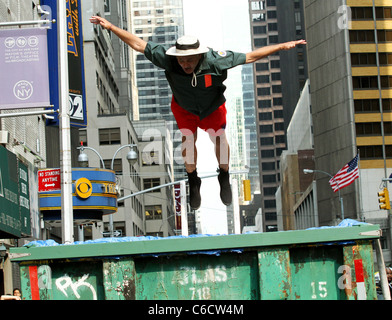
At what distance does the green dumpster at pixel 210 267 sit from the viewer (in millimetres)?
4719

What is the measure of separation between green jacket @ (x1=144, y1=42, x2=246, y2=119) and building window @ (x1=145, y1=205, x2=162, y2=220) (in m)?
102

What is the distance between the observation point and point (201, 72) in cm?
760

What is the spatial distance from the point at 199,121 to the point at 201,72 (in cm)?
79

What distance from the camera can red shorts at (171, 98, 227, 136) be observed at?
8.10 m

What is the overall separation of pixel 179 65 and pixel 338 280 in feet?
11.6

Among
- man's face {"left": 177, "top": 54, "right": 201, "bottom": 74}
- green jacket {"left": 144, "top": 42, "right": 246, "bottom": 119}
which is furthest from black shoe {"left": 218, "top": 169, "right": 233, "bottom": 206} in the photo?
man's face {"left": 177, "top": 54, "right": 201, "bottom": 74}

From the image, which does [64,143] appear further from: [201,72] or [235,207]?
[201,72]

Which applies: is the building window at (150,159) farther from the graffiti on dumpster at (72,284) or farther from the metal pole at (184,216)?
the graffiti on dumpster at (72,284)

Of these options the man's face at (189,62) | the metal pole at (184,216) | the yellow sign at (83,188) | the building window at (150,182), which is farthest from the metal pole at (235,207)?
the building window at (150,182)

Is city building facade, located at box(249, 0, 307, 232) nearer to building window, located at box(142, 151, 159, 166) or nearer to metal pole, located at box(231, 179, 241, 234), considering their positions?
building window, located at box(142, 151, 159, 166)

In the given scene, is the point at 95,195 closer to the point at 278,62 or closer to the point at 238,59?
the point at 238,59

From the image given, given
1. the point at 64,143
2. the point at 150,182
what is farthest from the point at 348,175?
the point at 150,182

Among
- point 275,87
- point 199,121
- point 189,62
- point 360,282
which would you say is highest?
point 275,87
